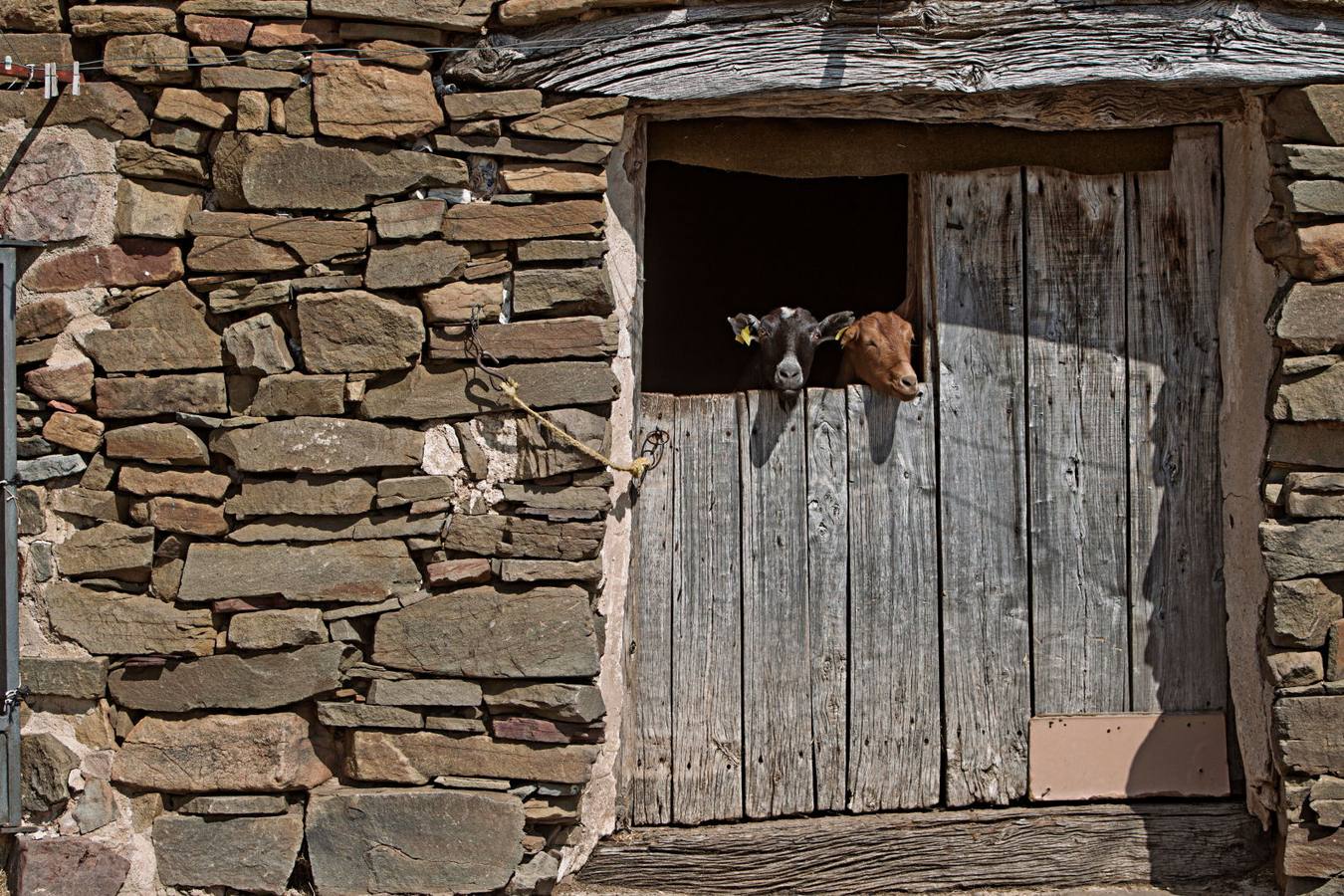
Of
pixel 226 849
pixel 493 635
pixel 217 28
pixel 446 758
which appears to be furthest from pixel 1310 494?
pixel 217 28

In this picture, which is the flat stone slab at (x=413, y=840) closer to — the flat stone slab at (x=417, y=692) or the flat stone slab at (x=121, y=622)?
the flat stone slab at (x=417, y=692)

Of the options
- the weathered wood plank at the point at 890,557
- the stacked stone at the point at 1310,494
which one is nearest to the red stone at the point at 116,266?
the weathered wood plank at the point at 890,557

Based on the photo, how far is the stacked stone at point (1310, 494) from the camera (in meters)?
3.21

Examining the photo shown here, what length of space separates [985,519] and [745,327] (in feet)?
2.88

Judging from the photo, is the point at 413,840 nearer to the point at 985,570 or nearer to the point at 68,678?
the point at 68,678

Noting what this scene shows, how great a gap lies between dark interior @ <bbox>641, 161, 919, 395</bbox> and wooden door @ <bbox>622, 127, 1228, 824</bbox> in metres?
1.93

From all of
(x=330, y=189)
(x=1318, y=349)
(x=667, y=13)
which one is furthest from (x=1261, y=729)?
(x=330, y=189)

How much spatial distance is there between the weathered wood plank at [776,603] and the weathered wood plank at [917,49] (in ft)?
2.99

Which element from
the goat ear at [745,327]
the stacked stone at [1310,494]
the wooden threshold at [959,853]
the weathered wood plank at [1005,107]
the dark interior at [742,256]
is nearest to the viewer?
the stacked stone at [1310,494]

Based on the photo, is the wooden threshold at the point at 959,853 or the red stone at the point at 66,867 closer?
the red stone at the point at 66,867

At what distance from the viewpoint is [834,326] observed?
3766 mm

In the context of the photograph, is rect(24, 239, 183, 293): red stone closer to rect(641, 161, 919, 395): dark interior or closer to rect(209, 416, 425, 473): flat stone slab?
rect(209, 416, 425, 473): flat stone slab

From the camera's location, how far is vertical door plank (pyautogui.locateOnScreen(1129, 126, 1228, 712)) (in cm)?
362

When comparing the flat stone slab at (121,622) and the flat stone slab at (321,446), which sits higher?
the flat stone slab at (321,446)
